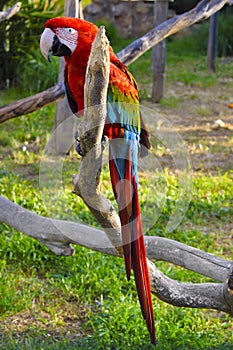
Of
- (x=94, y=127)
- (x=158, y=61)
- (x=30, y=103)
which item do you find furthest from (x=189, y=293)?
(x=158, y=61)

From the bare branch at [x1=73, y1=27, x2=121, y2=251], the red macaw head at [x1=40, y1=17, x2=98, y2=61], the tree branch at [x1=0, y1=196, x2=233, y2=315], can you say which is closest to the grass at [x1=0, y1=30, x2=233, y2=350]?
the tree branch at [x1=0, y1=196, x2=233, y2=315]

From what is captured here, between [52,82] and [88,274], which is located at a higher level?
[52,82]

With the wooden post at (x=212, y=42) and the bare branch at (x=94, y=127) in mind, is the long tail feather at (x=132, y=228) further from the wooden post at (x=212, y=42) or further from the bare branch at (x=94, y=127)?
the wooden post at (x=212, y=42)

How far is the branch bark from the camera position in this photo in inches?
90.7

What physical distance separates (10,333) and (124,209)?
102 centimetres

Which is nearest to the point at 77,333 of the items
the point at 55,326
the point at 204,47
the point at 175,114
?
the point at 55,326

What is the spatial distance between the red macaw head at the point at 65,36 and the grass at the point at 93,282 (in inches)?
19.2

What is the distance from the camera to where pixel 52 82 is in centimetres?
433

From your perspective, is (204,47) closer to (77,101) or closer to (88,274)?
(88,274)

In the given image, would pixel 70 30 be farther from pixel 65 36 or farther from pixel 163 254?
pixel 163 254

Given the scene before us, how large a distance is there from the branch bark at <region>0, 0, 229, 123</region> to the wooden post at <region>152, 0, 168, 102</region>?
5.51 ft

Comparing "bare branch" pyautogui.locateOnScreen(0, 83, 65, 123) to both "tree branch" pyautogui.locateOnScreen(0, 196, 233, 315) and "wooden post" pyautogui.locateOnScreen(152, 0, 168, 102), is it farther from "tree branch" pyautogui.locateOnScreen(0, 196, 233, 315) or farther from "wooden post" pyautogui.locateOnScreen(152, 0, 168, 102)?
"wooden post" pyautogui.locateOnScreen(152, 0, 168, 102)

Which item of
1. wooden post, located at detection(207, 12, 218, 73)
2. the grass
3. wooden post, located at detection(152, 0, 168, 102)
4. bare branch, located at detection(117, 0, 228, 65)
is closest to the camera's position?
the grass

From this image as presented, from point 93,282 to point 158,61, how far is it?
8.16ft
